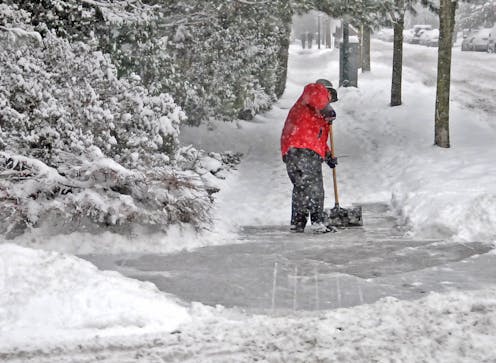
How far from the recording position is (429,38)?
158 ft

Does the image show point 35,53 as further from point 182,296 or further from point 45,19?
point 182,296

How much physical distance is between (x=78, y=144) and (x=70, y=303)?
10.4 feet

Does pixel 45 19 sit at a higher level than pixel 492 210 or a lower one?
higher

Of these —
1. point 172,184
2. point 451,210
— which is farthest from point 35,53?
point 451,210

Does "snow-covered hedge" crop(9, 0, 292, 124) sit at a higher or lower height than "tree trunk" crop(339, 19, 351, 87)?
higher

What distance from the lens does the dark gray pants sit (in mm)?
7863

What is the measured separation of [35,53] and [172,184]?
2479mm

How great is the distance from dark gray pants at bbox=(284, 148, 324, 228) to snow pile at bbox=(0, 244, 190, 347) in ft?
10.3

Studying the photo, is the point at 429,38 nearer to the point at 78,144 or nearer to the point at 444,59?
the point at 444,59

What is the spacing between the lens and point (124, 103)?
28.0ft

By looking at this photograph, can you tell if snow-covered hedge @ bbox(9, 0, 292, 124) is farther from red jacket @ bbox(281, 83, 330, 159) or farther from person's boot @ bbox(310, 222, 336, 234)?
person's boot @ bbox(310, 222, 336, 234)

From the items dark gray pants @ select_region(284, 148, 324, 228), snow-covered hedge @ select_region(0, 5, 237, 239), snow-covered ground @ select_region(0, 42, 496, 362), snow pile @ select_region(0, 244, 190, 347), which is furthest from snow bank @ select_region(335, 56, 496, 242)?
snow pile @ select_region(0, 244, 190, 347)

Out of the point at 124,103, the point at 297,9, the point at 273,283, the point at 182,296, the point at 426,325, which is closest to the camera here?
the point at 426,325

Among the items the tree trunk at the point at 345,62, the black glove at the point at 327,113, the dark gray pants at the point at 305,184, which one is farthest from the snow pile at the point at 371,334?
the tree trunk at the point at 345,62
